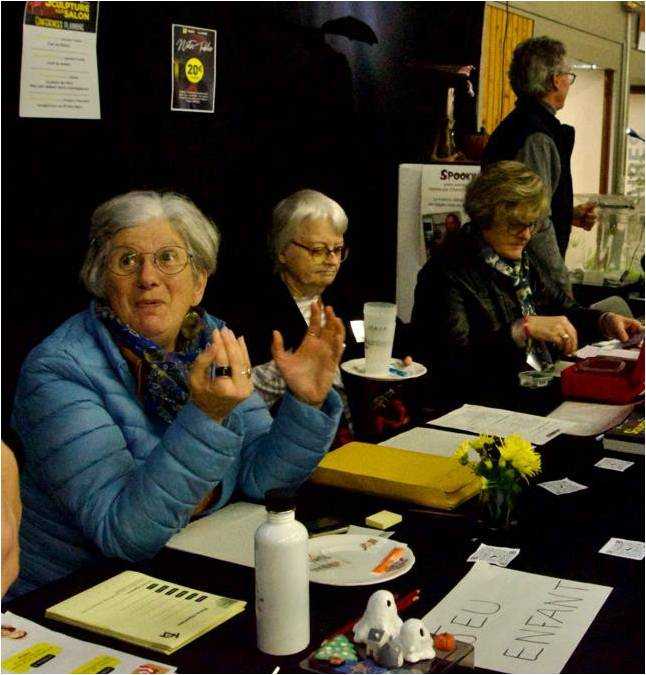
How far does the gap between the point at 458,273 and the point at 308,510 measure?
1.53 meters

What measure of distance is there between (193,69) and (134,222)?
1.59 m

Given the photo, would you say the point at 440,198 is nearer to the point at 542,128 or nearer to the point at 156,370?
the point at 542,128

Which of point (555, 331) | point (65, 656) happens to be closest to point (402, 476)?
point (65, 656)

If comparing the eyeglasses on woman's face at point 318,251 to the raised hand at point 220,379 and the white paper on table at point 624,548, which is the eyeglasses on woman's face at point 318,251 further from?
the white paper on table at point 624,548

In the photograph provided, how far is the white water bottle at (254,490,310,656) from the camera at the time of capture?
1.13 meters

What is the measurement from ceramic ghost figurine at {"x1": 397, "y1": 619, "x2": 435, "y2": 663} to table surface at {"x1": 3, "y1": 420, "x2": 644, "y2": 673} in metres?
0.15

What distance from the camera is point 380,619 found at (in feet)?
3.61

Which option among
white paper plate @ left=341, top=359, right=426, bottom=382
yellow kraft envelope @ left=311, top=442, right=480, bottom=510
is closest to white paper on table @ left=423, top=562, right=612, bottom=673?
yellow kraft envelope @ left=311, top=442, right=480, bottom=510

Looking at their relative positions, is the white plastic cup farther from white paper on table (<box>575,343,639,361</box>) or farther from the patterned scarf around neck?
white paper on table (<box>575,343,639,361</box>)

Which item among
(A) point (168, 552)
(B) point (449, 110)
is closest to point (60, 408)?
(A) point (168, 552)

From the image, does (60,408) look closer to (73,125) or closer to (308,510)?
(308,510)

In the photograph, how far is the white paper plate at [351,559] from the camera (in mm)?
1386

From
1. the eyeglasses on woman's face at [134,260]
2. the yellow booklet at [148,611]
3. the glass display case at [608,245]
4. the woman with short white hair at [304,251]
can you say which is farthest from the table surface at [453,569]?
the glass display case at [608,245]

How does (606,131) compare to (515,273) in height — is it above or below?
above
